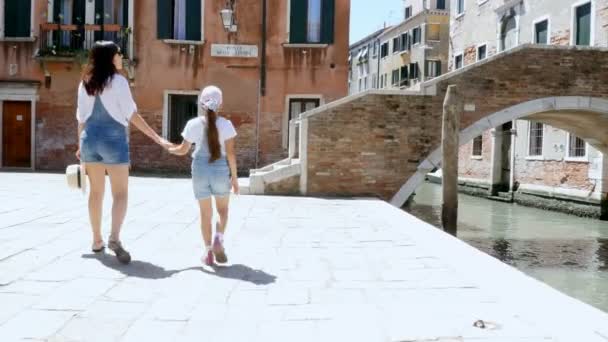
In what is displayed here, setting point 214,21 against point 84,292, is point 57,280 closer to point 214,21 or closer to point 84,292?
point 84,292

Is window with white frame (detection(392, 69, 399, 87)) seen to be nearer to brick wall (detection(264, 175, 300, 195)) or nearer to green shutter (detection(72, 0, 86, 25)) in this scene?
green shutter (detection(72, 0, 86, 25))

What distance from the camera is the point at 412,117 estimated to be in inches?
390

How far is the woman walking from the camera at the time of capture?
12.6 ft

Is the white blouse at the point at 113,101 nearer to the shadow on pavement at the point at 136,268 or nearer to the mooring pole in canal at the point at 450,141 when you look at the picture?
the shadow on pavement at the point at 136,268

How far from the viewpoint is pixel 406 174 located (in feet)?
32.7

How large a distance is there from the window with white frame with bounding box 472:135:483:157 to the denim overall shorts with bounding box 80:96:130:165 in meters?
18.7

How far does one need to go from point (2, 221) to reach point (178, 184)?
5.69 metres

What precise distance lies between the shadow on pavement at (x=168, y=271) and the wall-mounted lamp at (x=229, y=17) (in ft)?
33.6

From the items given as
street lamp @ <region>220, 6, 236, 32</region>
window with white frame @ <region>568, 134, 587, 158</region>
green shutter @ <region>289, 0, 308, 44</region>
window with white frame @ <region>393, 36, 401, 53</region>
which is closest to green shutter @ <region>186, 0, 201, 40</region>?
street lamp @ <region>220, 6, 236, 32</region>

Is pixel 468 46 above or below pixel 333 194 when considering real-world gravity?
above

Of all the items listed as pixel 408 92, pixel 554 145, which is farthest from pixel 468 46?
pixel 408 92

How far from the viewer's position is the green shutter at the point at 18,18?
14.4 m

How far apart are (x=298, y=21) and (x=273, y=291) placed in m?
11.5

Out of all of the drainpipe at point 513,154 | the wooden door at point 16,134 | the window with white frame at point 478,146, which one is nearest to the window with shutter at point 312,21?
the wooden door at point 16,134
